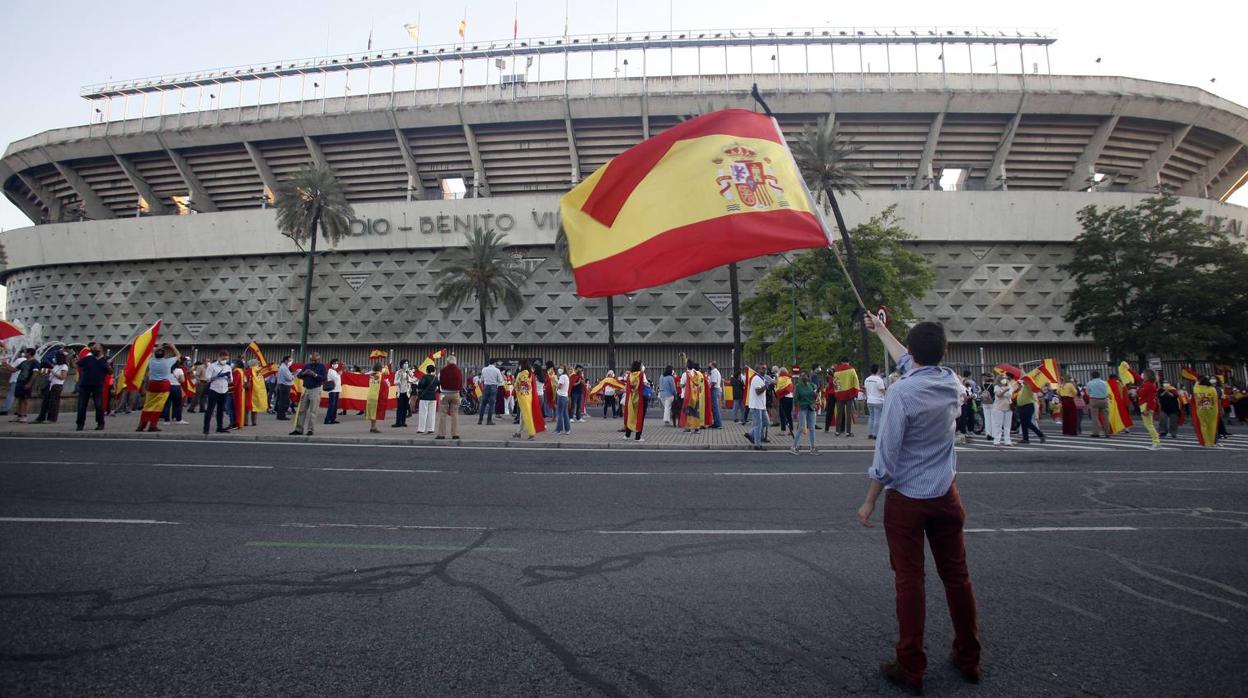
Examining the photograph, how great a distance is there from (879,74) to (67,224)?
56.8 m

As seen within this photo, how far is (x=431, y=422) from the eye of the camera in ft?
52.1

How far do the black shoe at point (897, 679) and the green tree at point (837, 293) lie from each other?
2735 centimetres

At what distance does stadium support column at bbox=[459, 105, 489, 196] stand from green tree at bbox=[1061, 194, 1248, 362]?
3600cm

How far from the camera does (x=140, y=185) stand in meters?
45.0

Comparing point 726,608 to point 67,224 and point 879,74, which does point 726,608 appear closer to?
point 879,74

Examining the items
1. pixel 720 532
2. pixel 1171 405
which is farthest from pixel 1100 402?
pixel 720 532

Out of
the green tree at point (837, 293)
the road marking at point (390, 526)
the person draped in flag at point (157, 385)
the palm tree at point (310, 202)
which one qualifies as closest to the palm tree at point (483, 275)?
the palm tree at point (310, 202)

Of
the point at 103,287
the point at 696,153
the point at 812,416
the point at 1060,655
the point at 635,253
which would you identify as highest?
the point at 103,287

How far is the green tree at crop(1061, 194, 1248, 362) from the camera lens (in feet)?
98.8

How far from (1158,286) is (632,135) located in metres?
29.6

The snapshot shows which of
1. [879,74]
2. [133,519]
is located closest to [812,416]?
[133,519]

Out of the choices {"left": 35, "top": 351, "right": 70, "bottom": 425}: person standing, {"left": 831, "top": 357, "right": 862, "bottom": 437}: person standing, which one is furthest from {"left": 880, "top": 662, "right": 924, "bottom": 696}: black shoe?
{"left": 35, "top": 351, "right": 70, "bottom": 425}: person standing

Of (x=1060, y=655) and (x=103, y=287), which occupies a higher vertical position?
(x=103, y=287)

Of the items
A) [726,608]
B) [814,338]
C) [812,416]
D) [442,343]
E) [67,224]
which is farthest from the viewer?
[67,224]
